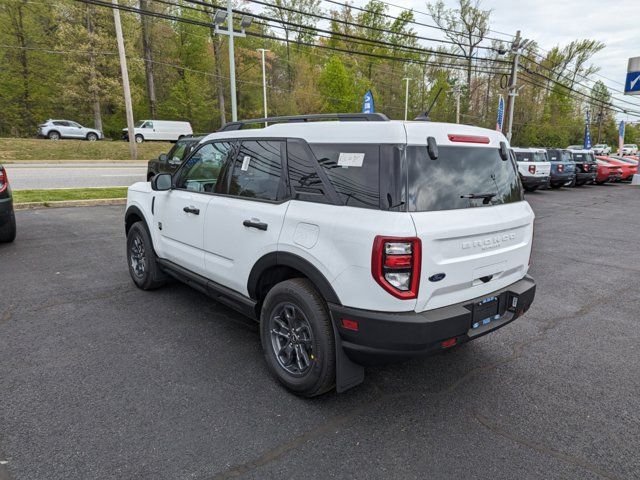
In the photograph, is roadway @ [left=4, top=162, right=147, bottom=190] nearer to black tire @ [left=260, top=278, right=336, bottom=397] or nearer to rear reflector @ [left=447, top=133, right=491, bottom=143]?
black tire @ [left=260, top=278, right=336, bottom=397]

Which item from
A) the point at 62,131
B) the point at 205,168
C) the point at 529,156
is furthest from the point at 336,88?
the point at 205,168

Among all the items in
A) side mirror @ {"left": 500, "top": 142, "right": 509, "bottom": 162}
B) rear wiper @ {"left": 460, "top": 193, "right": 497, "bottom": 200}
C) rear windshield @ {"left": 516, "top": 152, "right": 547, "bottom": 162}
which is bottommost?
rear wiper @ {"left": 460, "top": 193, "right": 497, "bottom": 200}

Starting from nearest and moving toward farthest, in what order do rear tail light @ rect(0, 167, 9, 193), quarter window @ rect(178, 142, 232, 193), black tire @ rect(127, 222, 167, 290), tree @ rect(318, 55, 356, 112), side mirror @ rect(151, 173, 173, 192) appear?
quarter window @ rect(178, 142, 232, 193)
side mirror @ rect(151, 173, 173, 192)
black tire @ rect(127, 222, 167, 290)
rear tail light @ rect(0, 167, 9, 193)
tree @ rect(318, 55, 356, 112)

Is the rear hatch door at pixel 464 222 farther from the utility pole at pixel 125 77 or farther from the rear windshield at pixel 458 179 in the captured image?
the utility pole at pixel 125 77

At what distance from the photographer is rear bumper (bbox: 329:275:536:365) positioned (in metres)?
2.46

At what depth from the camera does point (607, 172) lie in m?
22.0

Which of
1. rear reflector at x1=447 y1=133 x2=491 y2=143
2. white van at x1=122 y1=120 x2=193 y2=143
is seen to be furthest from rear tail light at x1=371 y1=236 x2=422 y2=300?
white van at x1=122 y1=120 x2=193 y2=143

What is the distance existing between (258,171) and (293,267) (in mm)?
951

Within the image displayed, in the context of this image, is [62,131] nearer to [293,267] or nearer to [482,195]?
[293,267]

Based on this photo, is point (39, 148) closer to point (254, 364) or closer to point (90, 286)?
point (90, 286)

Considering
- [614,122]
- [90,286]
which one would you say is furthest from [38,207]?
[614,122]

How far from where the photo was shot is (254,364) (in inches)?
136

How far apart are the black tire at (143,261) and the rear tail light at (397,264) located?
3.22 meters

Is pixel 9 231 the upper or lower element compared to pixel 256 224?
lower
